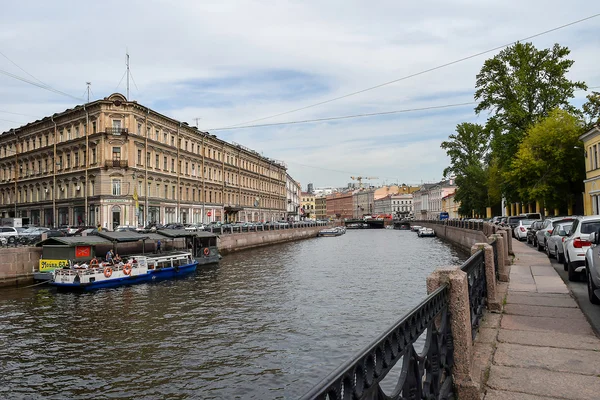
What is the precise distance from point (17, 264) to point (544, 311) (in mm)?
24222

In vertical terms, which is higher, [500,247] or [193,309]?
[500,247]

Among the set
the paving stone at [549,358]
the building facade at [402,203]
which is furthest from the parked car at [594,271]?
the building facade at [402,203]

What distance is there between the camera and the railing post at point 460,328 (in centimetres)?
412

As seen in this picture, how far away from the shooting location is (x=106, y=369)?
10414mm

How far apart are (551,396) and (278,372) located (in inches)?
267

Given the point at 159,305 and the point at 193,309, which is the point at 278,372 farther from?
the point at 159,305

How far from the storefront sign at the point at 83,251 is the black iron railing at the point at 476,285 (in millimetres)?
22201

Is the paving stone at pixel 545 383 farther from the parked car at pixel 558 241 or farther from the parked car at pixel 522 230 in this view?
the parked car at pixel 522 230

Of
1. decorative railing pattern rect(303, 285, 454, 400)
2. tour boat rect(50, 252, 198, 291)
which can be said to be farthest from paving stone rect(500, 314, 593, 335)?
tour boat rect(50, 252, 198, 291)

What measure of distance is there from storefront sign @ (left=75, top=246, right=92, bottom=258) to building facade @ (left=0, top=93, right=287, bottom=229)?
63.6 feet

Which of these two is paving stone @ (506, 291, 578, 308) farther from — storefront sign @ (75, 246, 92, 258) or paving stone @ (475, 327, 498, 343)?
storefront sign @ (75, 246, 92, 258)

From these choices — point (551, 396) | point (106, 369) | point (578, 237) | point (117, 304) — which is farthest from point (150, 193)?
point (551, 396)

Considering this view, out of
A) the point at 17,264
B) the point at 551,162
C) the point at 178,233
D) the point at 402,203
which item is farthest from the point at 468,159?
the point at 402,203

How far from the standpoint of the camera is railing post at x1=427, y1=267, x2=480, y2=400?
4.12m
